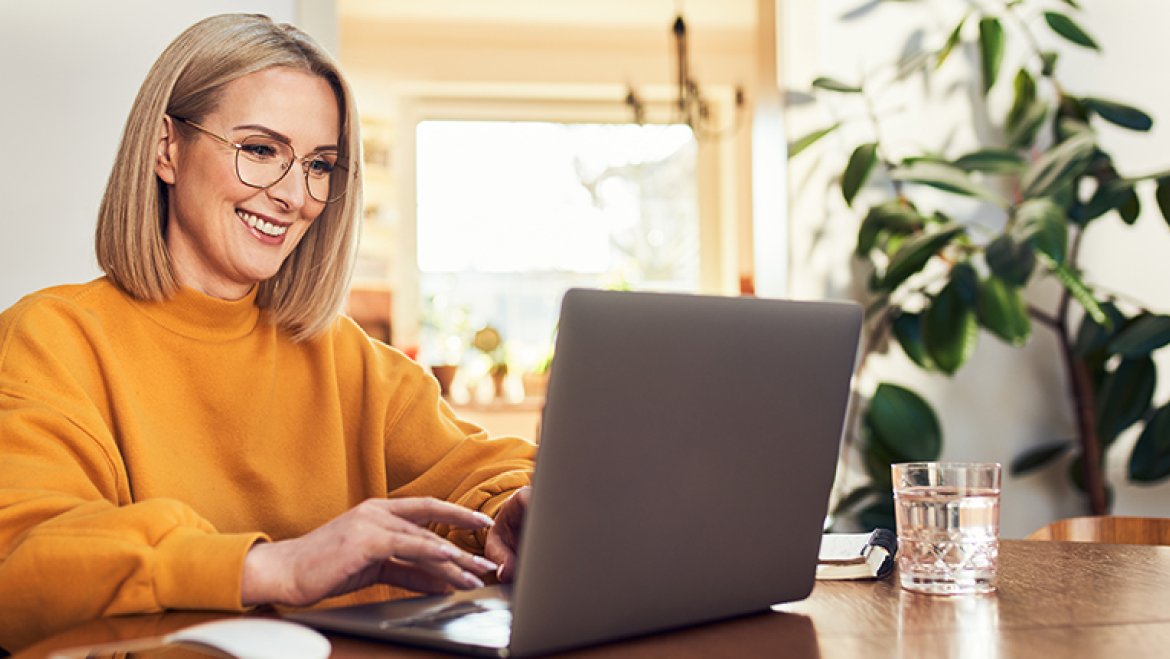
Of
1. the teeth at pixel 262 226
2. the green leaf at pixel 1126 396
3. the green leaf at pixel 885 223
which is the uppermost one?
the green leaf at pixel 885 223

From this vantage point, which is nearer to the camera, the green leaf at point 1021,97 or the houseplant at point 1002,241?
the houseplant at point 1002,241

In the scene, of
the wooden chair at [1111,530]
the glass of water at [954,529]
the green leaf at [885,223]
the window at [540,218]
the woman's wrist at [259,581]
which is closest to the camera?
the woman's wrist at [259,581]

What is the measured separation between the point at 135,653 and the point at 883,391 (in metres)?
2.50

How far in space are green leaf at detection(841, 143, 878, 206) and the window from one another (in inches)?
126

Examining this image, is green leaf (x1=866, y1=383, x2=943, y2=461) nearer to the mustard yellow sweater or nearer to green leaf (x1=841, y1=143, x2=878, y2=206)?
green leaf (x1=841, y1=143, x2=878, y2=206)

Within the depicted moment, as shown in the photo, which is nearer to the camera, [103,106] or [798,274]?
[103,106]

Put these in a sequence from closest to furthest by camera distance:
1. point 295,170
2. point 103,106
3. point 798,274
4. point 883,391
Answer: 1. point 295,170
2. point 103,106
3. point 883,391
4. point 798,274

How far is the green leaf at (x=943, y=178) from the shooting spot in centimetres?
293

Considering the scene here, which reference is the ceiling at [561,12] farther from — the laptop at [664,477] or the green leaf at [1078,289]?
the laptop at [664,477]

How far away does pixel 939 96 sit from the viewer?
3.37 metres

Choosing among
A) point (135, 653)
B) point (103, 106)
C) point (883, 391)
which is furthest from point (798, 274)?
point (135, 653)

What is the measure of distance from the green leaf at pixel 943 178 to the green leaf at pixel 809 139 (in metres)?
0.22

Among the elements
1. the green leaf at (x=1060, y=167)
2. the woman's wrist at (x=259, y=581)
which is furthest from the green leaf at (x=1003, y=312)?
the woman's wrist at (x=259, y=581)

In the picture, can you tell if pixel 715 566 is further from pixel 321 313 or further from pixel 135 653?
pixel 321 313
